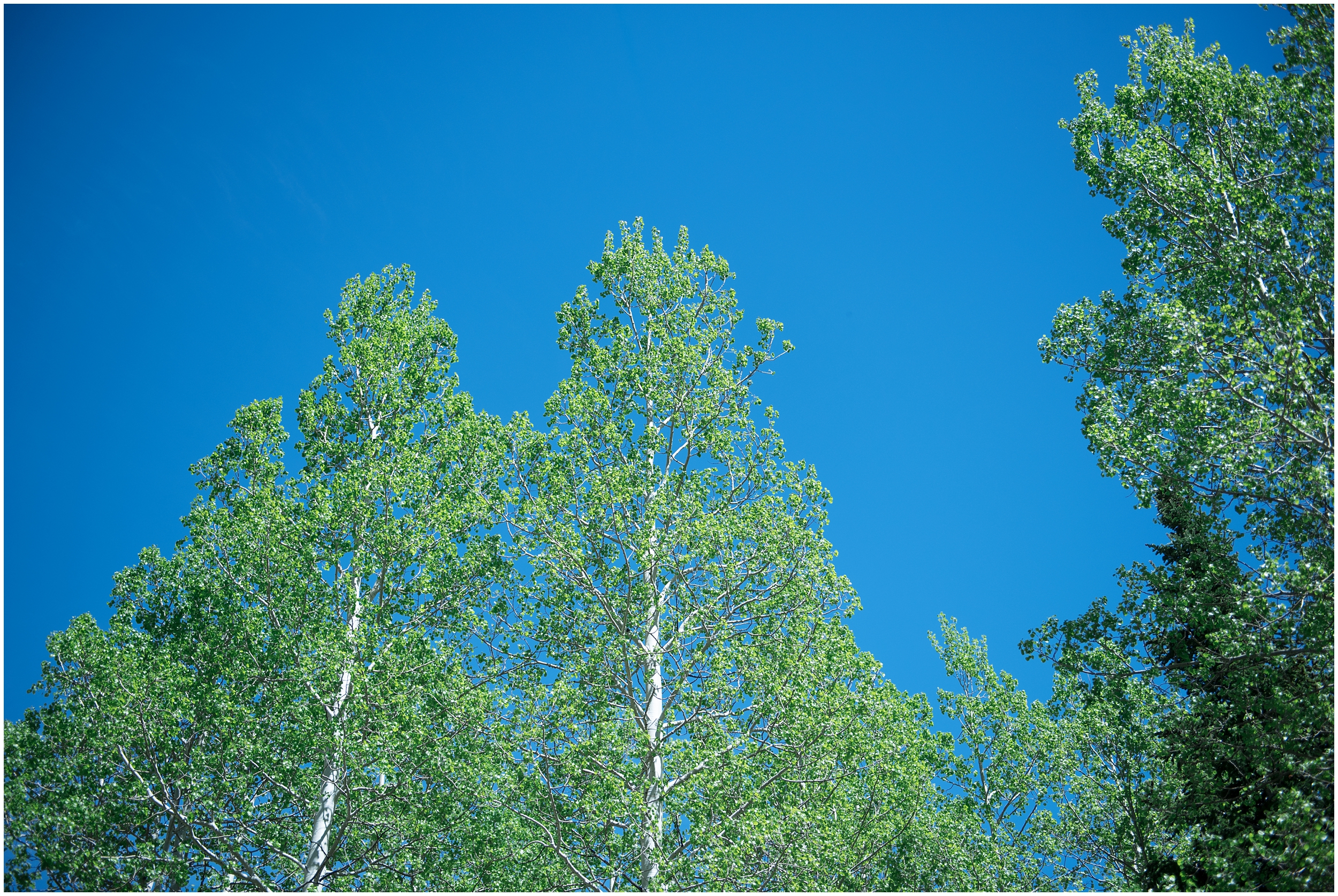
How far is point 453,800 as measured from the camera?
12.8m

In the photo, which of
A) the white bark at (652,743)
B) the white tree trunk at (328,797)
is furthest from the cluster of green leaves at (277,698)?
the white bark at (652,743)

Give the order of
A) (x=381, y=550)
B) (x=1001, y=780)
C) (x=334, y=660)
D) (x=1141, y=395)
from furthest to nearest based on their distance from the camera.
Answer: (x=1001, y=780)
(x=381, y=550)
(x=334, y=660)
(x=1141, y=395)

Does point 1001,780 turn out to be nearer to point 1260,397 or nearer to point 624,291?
point 1260,397

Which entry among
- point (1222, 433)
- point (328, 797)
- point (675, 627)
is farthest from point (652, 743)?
point (1222, 433)

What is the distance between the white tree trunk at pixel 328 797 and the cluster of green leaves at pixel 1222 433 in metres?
10.3

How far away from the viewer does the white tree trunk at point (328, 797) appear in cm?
1289

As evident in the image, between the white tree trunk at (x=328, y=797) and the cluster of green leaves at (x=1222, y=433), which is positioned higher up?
the cluster of green leaves at (x=1222, y=433)

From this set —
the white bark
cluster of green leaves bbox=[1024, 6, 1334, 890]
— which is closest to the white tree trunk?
the white bark

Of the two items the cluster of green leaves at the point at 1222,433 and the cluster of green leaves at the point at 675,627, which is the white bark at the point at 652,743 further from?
the cluster of green leaves at the point at 1222,433

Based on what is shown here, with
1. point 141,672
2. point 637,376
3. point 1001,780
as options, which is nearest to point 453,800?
point 141,672

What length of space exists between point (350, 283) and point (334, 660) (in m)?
8.51

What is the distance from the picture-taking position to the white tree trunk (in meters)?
12.9

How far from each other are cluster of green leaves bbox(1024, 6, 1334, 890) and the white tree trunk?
1035 cm

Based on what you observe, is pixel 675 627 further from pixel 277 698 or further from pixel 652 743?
pixel 277 698
